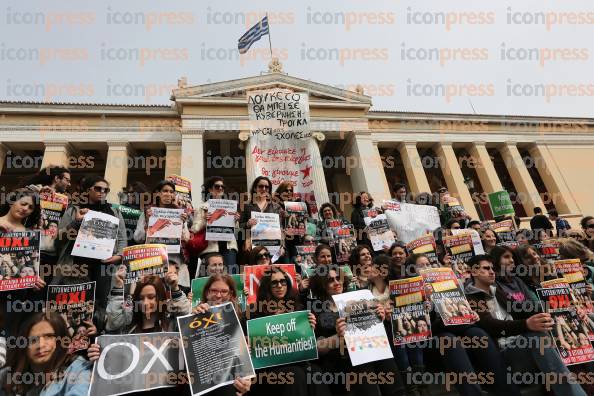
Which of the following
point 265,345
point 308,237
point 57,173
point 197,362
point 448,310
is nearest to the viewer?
point 197,362

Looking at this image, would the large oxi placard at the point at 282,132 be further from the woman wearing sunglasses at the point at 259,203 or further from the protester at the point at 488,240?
the protester at the point at 488,240

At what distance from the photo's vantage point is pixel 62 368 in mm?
2764

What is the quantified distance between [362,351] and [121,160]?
20.3m

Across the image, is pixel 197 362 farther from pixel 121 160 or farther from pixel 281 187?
pixel 121 160

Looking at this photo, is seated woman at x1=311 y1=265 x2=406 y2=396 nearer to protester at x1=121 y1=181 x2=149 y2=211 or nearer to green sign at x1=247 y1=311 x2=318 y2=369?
green sign at x1=247 y1=311 x2=318 y2=369

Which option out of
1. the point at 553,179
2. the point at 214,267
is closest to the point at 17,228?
the point at 214,267

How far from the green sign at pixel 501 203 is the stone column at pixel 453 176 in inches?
484

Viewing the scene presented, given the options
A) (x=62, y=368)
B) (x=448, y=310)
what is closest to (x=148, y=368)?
(x=62, y=368)

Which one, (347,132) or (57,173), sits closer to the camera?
(57,173)

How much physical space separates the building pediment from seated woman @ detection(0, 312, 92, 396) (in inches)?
750

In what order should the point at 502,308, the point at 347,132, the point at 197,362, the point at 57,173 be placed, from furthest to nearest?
the point at 347,132 → the point at 57,173 → the point at 502,308 → the point at 197,362

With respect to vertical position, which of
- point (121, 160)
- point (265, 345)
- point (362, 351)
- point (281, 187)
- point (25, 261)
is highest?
point (121, 160)

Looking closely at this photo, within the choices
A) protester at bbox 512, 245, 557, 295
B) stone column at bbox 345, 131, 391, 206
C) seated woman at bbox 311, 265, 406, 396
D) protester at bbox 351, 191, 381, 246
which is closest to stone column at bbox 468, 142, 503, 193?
stone column at bbox 345, 131, 391, 206

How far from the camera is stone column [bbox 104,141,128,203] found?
18.8 m
